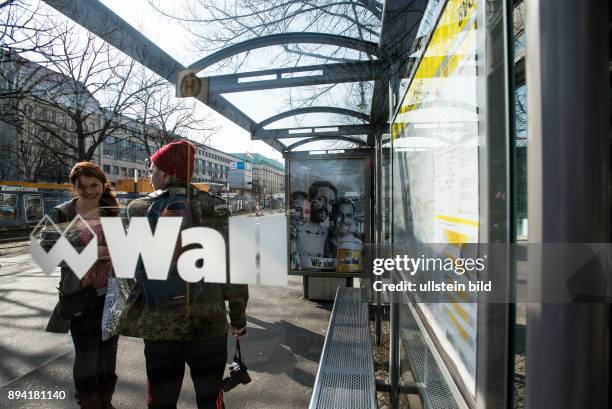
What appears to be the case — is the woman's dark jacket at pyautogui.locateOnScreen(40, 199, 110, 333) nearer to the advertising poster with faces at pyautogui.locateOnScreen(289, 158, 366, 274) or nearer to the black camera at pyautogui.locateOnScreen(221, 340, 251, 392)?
the black camera at pyautogui.locateOnScreen(221, 340, 251, 392)

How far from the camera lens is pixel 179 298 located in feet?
4.90

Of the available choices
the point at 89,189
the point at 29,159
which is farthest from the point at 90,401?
the point at 29,159

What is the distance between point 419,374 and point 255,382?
55.4 inches

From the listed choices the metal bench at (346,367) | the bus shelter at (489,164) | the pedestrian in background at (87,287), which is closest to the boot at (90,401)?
the pedestrian in background at (87,287)

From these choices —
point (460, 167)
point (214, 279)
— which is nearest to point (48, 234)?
point (214, 279)

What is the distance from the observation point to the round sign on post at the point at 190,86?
5.86ft

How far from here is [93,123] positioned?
5.95 feet

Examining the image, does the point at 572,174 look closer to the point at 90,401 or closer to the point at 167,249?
the point at 167,249

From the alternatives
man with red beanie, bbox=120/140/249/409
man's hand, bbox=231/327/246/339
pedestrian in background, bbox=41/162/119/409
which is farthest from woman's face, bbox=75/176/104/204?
man's hand, bbox=231/327/246/339

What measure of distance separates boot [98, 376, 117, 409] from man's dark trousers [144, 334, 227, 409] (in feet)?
2.02

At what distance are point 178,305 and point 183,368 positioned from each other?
A: 1.30ft

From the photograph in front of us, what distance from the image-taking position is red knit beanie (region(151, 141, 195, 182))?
1517 millimetres

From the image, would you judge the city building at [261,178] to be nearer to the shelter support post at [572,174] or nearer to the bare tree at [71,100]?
the bare tree at [71,100]

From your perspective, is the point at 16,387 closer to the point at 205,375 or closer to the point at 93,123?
the point at 205,375
